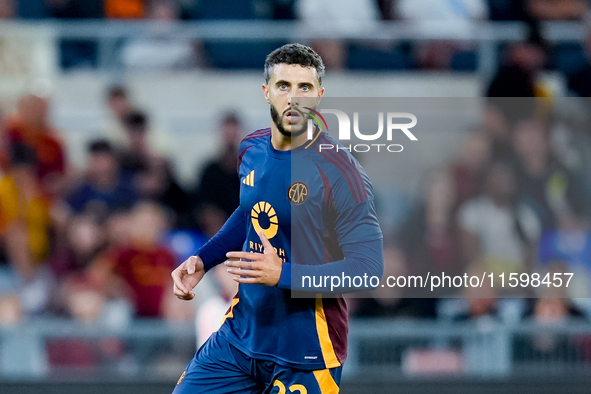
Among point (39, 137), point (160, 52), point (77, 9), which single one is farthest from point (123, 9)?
point (39, 137)

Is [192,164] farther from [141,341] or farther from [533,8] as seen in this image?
[533,8]

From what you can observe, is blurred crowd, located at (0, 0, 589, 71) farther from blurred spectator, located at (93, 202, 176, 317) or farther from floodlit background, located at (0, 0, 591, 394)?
blurred spectator, located at (93, 202, 176, 317)

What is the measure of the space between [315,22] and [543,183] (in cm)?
278

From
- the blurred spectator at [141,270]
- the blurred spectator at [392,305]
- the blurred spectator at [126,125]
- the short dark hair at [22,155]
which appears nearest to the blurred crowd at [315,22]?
the blurred spectator at [126,125]

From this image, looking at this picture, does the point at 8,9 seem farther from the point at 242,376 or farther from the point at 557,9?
the point at 242,376

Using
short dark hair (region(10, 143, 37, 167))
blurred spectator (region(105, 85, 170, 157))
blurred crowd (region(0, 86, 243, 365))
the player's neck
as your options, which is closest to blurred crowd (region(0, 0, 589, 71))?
blurred spectator (region(105, 85, 170, 157))

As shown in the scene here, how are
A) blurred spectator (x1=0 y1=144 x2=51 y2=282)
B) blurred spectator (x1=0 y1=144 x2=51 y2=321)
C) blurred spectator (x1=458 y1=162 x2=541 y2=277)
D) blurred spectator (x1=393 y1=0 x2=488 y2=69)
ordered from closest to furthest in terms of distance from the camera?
blurred spectator (x1=458 y1=162 x2=541 y2=277)
blurred spectator (x1=0 y1=144 x2=51 y2=321)
blurred spectator (x1=0 y1=144 x2=51 y2=282)
blurred spectator (x1=393 y1=0 x2=488 y2=69)

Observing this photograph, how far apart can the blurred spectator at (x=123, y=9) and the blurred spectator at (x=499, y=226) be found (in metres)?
4.02

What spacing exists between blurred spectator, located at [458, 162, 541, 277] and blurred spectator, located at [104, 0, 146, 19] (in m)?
4.02

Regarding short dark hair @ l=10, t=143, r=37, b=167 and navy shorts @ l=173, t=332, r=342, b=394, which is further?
short dark hair @ l=10, t=143, r=37, b=167

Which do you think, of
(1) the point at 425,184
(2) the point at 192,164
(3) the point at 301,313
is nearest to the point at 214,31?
(2) the point at 192,164

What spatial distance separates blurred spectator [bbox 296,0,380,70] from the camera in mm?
7188

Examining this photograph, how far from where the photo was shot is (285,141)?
3250 mm

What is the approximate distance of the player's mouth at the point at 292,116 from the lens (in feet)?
10.3
